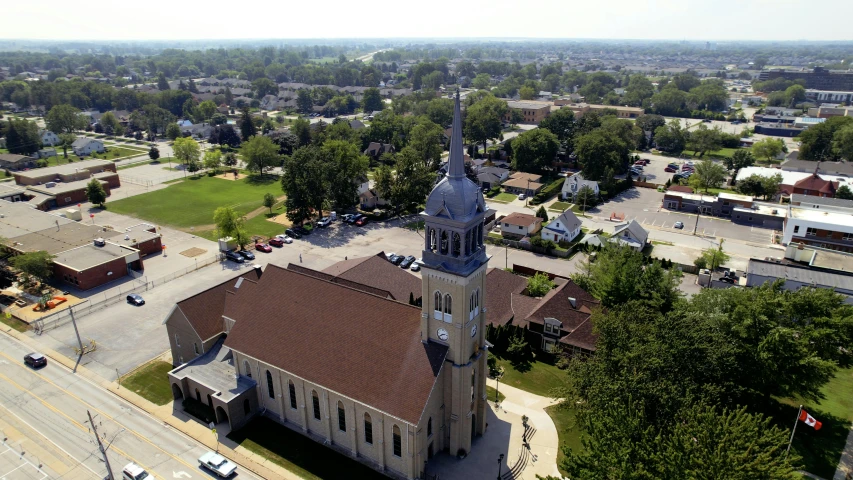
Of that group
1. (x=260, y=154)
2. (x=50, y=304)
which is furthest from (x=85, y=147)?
(x=50, y=304)

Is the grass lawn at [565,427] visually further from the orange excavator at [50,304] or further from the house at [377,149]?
the house at [377,149]

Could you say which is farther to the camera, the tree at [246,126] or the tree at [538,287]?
the tree at [246,126]

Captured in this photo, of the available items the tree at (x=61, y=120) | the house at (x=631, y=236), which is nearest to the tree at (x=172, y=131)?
the tree at (x=61, y=120)

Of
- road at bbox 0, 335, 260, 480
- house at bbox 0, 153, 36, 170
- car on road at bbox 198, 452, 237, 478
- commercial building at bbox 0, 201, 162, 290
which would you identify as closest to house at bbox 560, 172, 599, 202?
commercial building at bbox 0, 201, 162, 290

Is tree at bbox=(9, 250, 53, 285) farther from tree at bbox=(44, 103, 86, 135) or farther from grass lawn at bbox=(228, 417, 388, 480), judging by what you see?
tree at bbox=(44, 103, 86, 135)

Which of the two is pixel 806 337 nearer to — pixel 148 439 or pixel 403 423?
pixel 403 423

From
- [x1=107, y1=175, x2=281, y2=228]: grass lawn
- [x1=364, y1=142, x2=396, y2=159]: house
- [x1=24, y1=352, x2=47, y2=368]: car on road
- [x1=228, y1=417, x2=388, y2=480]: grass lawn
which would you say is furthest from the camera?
[x1=364, y1=142, x2=396, y2=159]: house

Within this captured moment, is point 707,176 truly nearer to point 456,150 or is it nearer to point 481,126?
point 481,126
